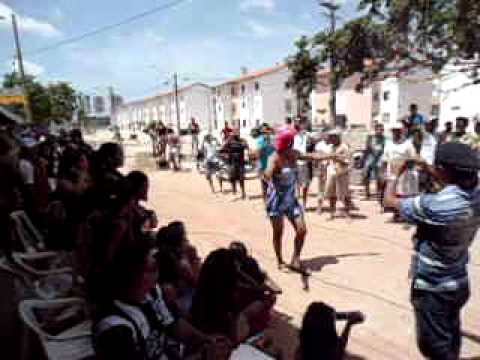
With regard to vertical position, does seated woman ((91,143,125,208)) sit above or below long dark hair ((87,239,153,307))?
above

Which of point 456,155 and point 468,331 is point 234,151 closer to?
point 468,331

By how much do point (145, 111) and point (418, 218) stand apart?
85.1m

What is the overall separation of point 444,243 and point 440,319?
456mm

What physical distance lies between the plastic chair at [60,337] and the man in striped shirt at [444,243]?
1809mm

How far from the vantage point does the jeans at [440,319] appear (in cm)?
232

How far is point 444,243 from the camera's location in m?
2.22

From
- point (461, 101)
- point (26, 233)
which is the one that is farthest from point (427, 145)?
point (461, 101)

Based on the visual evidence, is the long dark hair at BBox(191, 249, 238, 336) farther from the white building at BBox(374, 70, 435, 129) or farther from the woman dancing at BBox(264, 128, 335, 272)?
the white building at BBox(374, 70, 435, 129)

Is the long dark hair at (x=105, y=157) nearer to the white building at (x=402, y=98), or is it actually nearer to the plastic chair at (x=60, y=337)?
the plastic chair at (x=60, y=337)

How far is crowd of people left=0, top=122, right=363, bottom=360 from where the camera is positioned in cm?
187

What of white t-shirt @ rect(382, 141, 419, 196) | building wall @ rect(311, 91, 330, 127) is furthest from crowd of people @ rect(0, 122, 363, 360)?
building wall @ rect(311, 91, 330, 127)

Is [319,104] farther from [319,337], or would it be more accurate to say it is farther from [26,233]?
[319,337]

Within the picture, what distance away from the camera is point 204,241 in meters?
6.21

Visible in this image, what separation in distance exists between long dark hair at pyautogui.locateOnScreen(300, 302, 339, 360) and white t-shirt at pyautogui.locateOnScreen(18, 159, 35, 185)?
3.63 meters
